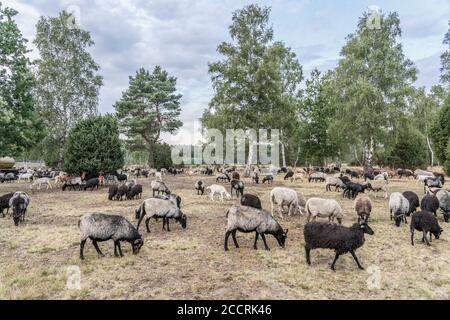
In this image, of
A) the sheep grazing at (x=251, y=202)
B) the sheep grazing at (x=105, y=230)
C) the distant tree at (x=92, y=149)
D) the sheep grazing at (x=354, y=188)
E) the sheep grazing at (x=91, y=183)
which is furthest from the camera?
the distant tree at (x=92, y=149)

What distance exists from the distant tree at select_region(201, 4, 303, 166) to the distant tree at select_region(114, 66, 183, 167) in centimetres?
2087

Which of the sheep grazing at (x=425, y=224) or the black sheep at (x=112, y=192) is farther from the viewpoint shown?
the black sheep at (x=112, y=192)

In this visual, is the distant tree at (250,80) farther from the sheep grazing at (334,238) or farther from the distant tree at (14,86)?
the sheep grazing at (334,238)

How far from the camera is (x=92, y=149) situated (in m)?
30.2

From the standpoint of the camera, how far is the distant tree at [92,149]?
2973 centimetres

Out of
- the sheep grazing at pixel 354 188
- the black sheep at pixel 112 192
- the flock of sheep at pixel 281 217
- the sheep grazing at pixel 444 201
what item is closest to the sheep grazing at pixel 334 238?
the flock of sheep at pixel 281 217

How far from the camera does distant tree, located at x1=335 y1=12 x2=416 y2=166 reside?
1462 inches

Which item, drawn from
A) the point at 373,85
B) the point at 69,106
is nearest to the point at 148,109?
the point at 69,106

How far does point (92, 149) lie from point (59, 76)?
44.8 ft

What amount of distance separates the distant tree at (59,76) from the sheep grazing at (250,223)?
34308 mm

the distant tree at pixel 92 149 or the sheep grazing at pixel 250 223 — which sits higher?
the distant tree at pixel 92 149

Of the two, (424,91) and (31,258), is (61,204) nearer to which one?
(31,258)

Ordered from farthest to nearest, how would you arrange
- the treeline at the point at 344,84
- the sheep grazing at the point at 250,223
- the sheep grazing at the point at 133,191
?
the treeline at the point at 344,84 < the sheep grazing at the point at 133,191 < the sheep grazing at the point at 250,223

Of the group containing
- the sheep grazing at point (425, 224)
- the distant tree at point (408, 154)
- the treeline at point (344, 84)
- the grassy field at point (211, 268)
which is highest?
the treeline at point (344, 84)
